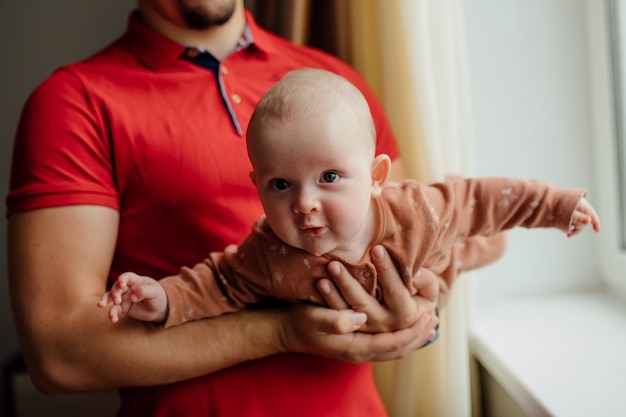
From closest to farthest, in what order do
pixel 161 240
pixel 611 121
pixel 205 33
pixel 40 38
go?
pixel 161 240
pixel 205 33
pixel 611 121
pixel 40 38

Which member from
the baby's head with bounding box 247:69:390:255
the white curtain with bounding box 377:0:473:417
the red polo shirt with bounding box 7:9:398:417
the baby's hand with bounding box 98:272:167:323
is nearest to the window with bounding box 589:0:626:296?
the white curtain with bounding box 377:0:473:417

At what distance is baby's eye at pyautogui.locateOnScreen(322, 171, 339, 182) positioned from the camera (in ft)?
2.99

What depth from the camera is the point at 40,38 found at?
1.75 metres

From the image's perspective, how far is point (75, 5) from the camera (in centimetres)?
176

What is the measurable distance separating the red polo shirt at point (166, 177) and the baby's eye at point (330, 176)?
0.33 meters

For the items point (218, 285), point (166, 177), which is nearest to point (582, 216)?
point (218, 285)

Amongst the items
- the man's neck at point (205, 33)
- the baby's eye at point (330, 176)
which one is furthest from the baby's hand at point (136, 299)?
the man's neck at point (205, 33)

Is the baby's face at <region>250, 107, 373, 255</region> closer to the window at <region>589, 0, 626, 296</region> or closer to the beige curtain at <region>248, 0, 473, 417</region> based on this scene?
the beige curtain at <region>248, 0, 473, 417</region>

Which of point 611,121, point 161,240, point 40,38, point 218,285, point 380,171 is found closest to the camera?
point 380,171

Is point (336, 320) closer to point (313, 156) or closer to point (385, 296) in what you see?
point (385, 296)

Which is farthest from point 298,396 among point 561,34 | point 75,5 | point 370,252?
point 75,5

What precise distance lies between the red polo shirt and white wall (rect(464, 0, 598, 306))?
0.61 m

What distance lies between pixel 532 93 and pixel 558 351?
0.62m

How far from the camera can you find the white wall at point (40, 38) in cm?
174
